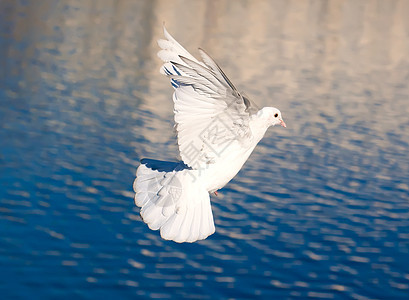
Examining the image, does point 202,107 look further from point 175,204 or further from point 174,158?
point 174,158

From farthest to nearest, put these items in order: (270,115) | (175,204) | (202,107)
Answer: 1. (175,204)
2. (270,115)
3. (202,107)

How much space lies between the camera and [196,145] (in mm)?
8266

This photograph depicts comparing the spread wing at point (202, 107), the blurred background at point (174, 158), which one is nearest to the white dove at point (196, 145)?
the spread wing at point (202, 107)

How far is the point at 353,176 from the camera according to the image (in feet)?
67.8

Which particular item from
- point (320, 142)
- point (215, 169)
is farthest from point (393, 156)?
point (215, 169)

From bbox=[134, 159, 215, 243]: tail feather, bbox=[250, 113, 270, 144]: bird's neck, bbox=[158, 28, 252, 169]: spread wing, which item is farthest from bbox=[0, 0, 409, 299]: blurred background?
bbox=[250, 113, 270, 144]: bird's neck

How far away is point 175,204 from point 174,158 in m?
12.1

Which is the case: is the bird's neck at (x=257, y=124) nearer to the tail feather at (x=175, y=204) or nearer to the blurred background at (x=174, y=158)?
the tail feather at (x=175, y=204)

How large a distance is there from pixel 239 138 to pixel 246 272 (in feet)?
23.5

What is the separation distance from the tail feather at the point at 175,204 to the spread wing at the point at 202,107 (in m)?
0.36

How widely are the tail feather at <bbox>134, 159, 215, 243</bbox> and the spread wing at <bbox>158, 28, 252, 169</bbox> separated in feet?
1.17

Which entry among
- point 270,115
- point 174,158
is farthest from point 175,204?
point 174,158

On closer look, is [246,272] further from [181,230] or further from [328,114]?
[328,114]

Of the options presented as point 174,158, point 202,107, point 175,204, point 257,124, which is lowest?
point 175,204
